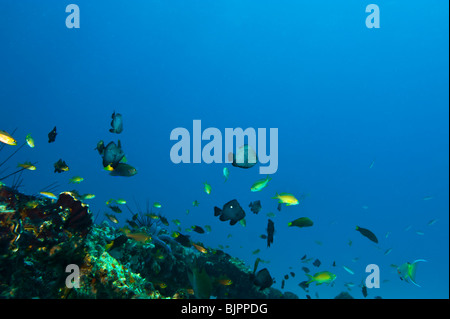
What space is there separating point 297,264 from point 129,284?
224 feet

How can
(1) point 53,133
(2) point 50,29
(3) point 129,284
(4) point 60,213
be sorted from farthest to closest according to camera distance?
1. (2) point 50,29
2. (1) point 53,133
3. (4) point 60,213
4. (3) point 129,284

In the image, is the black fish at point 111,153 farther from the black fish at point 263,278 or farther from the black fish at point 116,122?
the black fish at point 263,278

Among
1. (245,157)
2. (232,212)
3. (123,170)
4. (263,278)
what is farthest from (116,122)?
(263,278)

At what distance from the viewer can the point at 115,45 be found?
237 ft

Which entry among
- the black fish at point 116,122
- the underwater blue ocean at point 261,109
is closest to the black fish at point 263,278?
the black fish at point 116,122

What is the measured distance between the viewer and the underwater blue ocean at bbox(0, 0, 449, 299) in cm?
6525

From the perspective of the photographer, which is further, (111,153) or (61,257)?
(111,153)

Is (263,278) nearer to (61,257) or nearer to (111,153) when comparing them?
(61,257)

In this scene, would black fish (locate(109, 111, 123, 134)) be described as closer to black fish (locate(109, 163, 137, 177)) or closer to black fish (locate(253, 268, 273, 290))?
black fish (locate(109, 163, 137, 177))

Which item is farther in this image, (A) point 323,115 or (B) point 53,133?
(A) point 323,115

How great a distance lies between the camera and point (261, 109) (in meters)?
92.1

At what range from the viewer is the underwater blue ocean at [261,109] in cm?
6525
